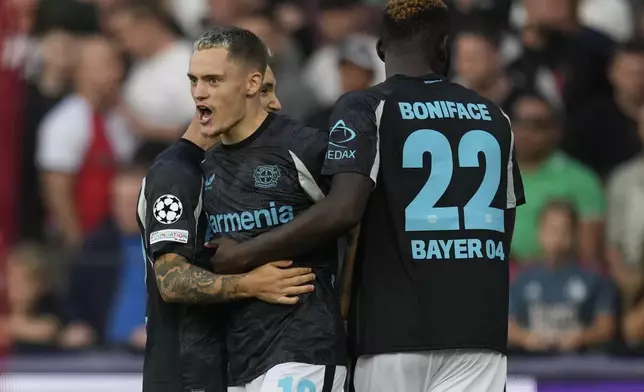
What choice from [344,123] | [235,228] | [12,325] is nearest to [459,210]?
[344,123]

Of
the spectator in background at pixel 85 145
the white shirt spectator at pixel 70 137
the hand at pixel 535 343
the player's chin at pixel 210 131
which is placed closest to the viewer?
the player's chin at pixel 210 131

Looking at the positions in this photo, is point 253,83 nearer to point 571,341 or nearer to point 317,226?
point 317,226

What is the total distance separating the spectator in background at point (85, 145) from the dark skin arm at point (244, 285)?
458cm

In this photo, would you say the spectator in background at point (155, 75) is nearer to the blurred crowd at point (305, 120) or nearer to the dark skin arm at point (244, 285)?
the blurred crowd at point (305, 120)

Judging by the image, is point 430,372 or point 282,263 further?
point 430,372

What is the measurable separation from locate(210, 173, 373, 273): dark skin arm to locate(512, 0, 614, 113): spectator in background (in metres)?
4.31

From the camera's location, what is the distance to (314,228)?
13.5 feet

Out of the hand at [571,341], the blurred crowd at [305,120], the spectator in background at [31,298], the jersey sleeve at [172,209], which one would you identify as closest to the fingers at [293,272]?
the jersey sleeve at [172,209]

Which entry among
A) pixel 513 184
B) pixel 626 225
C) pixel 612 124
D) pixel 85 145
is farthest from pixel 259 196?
pixel 85 145

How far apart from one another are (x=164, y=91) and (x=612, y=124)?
10.2 feet

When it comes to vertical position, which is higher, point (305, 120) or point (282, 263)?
point (305, 120)

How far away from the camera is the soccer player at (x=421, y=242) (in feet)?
14.0

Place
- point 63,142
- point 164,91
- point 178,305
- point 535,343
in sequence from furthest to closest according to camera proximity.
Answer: point 63,142 < point 164,91 < point 535,343 < point 178,305

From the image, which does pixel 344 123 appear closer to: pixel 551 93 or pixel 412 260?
pixel 412 260
